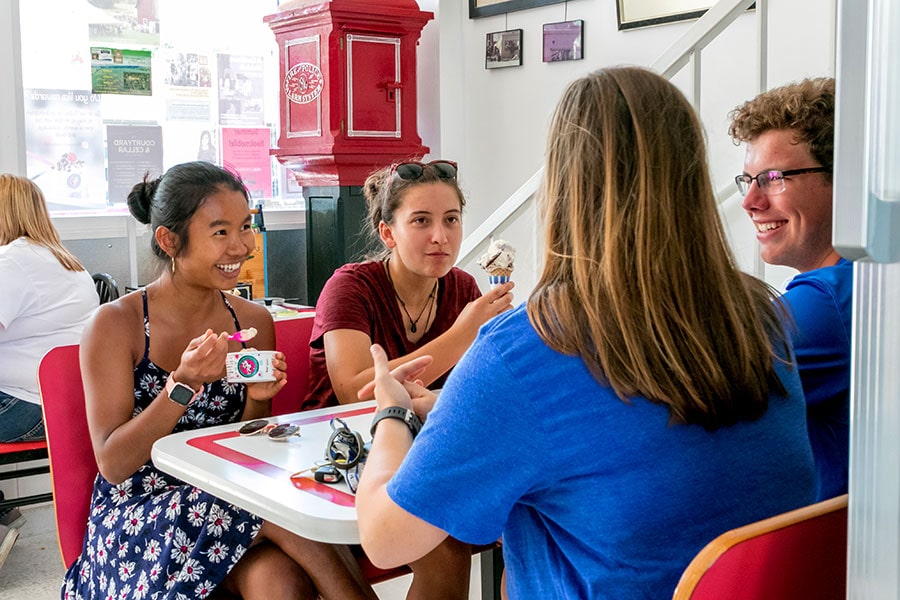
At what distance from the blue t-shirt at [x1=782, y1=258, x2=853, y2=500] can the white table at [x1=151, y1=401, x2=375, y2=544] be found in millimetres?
737

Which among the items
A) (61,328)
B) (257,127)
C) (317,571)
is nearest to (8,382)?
(61,328)

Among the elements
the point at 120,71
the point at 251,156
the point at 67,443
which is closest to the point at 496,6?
the point at 251,156

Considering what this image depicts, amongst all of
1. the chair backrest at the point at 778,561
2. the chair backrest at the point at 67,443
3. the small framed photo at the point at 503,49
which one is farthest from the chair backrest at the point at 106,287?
the chair backrest at the point at 778,561

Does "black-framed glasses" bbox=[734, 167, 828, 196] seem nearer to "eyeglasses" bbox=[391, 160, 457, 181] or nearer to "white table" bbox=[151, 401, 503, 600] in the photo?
"white table" bbox=[151, 401, 503, 600]

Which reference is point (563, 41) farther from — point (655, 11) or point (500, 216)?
point (500, 216)

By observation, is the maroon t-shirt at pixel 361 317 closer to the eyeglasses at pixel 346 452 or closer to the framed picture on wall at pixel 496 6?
the eyeglasses at pixel 346 452

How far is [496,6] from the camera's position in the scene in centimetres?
547

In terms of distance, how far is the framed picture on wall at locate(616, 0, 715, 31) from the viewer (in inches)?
175

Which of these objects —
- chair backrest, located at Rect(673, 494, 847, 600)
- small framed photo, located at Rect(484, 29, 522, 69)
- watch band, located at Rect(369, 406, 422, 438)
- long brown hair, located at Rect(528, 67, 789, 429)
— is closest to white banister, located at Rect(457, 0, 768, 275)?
watch band, located at Rect(369, 406, 422, 438)

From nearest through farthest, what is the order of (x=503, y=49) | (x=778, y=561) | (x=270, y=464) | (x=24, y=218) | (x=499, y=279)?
(x=778, y=561) → (x=270, y=464) → (x=499, y=279) → (x=24, y=218) → (x=503, y=49)

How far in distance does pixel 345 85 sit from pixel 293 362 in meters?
3.02

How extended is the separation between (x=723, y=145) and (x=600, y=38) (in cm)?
120

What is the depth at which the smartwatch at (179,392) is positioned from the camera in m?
1.94

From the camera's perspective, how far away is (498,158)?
5555 millimetres
